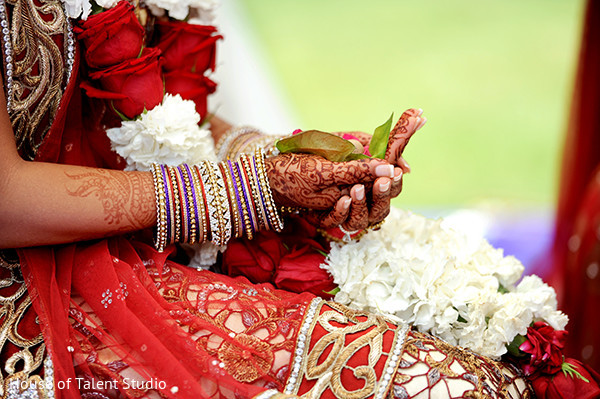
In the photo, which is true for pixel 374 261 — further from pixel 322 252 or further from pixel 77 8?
pixel 77 8

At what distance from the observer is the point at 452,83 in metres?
4.45

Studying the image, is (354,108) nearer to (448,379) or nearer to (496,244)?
(496,244)

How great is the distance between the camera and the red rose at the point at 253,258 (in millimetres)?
1113

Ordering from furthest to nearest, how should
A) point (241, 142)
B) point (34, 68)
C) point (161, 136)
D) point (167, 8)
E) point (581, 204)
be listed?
point (581, 204), point (241, 142), point (167, 8), point (161, 136), point (34, 68)

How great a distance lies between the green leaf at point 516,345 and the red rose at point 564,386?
0.05 m

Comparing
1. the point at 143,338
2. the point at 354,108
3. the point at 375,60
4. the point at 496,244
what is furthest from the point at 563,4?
the point at 143,338

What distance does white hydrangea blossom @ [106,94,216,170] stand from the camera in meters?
1.09

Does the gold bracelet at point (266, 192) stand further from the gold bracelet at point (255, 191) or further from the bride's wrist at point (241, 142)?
the bride's wrist at point (241, 142)

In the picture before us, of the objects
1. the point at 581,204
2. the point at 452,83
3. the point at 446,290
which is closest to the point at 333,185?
the point at 446,290

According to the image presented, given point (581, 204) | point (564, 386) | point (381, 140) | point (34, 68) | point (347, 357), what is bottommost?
point (581, 204)

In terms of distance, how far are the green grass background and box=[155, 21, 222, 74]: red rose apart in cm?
260

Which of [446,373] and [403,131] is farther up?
[403,131]

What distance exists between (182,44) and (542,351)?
95 cm

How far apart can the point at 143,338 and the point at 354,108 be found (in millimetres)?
3540
